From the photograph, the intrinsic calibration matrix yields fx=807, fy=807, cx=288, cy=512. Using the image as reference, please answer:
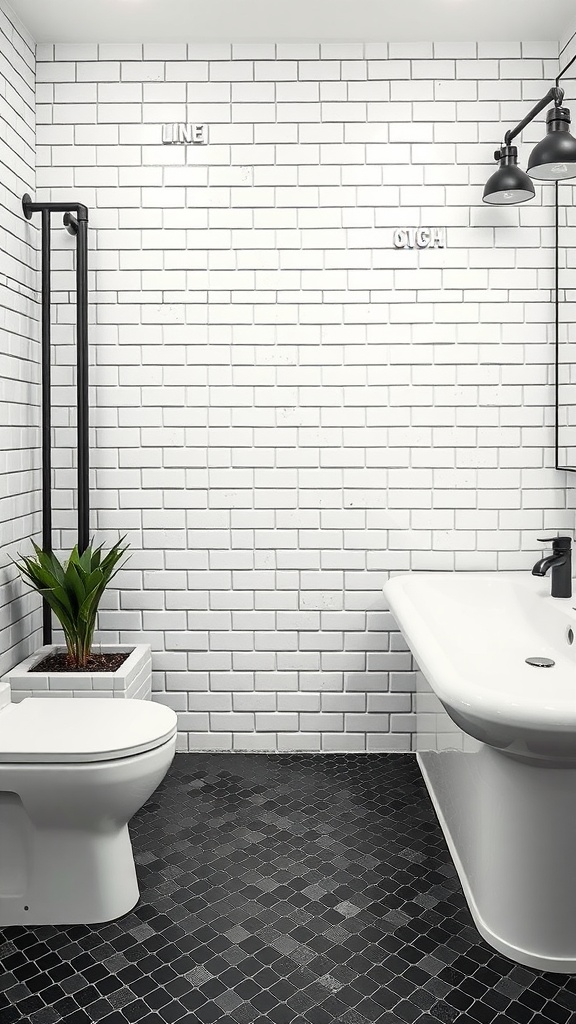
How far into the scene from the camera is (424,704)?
314 cm

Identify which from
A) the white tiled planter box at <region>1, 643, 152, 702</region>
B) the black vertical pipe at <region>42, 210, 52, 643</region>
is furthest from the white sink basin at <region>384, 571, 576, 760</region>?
the black vertical pipe at <region>42, 210, 52, 643</region>

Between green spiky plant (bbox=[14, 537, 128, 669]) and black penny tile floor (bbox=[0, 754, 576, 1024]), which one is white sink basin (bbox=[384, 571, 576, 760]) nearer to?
black penny tile floor (bbox=[0, 754, 576, 1024])

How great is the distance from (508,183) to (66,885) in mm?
2757

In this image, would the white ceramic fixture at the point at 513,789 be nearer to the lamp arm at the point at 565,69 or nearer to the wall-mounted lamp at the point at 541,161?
the wall-mounted lamp at the point at 541,161

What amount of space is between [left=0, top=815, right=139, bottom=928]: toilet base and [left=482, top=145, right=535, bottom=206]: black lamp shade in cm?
257

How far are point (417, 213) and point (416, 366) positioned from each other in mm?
619

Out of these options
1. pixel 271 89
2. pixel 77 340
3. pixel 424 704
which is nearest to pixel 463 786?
pixel 424 704

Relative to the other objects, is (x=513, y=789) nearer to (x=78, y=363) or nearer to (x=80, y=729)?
(x=80, y=729)

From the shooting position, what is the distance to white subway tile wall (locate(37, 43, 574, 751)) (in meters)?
3.28

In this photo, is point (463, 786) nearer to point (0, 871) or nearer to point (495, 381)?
point (0, 871)

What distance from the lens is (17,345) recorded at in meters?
3.13

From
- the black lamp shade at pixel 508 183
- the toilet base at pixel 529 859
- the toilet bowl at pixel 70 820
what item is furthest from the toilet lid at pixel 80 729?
the black lamp shade at pixel 508 183

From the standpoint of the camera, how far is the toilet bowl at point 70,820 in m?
2.22

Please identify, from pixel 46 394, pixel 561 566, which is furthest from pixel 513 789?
pixel 46 394
